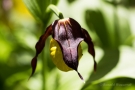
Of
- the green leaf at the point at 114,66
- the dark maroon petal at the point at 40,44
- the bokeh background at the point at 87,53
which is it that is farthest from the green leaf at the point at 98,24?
the dark maroon petal at the point at 40,44

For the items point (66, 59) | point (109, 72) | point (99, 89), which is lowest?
point (99, 89)

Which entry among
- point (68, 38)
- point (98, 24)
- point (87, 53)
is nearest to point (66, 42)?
point (68, 38)

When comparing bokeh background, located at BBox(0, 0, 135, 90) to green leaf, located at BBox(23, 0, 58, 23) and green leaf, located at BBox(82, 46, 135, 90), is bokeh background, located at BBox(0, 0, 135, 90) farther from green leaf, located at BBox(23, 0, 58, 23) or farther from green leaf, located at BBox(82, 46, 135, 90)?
green leaf, located at BBox(23, 0, 58, 23)

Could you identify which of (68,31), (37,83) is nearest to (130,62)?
(68,31)

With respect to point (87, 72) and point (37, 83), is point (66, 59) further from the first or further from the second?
point (37, 83)

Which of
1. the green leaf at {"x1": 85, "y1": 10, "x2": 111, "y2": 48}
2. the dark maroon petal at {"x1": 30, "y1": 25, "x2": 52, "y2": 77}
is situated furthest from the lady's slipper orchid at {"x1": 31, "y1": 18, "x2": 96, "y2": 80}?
the green leaf at {"x1": 85, "y1": 10, "x2": 111, "y2": 48}

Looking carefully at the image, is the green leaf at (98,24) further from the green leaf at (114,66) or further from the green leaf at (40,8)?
the green leaf at (40,8)

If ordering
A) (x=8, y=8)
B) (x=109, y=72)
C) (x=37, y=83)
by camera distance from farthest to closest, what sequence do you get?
(x=8, y=8) < (x=37, y=83) < (x=109, y=72)

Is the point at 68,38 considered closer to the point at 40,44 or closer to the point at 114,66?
the point at 40,44

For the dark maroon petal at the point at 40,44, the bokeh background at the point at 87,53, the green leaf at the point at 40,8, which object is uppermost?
the green leaf at the point at 40,8

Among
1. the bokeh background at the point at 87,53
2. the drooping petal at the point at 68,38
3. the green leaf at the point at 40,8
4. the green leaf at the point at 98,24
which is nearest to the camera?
the drooping petal at the point at 68,38

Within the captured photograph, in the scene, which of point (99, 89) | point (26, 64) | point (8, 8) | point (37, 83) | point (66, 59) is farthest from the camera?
point (8, 8)
